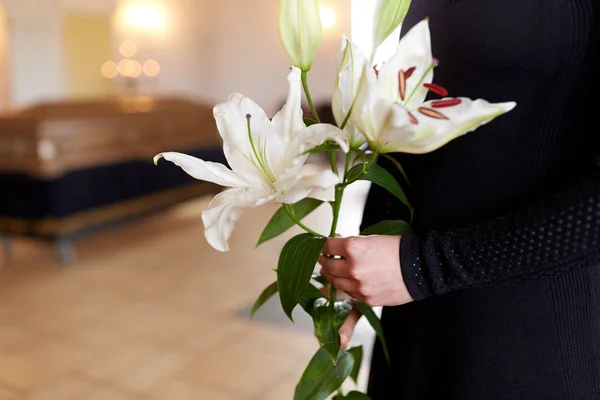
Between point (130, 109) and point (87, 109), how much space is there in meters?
0.29

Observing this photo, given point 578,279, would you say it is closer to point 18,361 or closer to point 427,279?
point 427,279

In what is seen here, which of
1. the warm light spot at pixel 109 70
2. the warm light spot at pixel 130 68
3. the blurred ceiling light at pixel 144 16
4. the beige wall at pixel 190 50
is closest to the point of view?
the beige wall at pixel 190 50

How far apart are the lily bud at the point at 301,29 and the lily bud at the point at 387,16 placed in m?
0.06

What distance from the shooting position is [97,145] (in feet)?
12.5

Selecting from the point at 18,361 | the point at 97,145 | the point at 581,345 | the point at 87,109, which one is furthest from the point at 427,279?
the point at 87,109

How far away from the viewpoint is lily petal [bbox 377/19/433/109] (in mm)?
584

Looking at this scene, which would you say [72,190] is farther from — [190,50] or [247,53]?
[190,50]

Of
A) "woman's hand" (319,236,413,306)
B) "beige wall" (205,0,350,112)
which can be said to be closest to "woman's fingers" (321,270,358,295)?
"woman's hand" (319,236,413,306)

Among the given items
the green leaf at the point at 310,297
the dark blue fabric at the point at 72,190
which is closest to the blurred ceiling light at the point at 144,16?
the dark blue fabric at the point at 72,190

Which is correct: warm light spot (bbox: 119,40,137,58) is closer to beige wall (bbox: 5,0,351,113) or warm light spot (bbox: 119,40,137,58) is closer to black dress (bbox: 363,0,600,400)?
beige wall (bbox: 5,0,351,113)

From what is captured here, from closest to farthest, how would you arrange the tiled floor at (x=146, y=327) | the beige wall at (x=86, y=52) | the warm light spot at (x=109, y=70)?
the tiled floor at (x=146, y=327), the beige wall at (x=86, y=52), the warm light spot at (x=109, y=70)

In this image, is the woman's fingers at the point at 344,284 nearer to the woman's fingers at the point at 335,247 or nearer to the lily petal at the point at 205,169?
the woman's fingers at the point at 335,247

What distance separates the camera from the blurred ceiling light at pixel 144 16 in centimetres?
844

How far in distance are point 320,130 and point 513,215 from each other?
0.24 metres
